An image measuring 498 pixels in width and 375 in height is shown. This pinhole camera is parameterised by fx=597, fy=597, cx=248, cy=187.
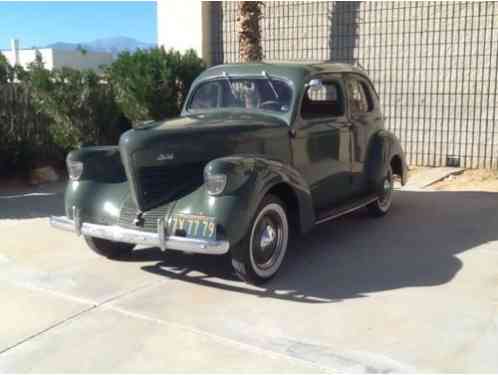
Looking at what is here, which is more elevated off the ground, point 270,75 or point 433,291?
point 270,75

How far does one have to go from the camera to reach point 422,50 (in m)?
10.1

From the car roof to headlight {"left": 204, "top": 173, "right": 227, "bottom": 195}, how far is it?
169 cm

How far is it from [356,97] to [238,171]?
257 cm

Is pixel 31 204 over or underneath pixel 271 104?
underneath

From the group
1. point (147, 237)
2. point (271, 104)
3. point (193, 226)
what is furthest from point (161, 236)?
point (271, 104)

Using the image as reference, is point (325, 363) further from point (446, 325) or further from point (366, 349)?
point (446, 325)

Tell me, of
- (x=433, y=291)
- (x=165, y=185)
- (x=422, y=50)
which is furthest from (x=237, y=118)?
(x=422, y=50)

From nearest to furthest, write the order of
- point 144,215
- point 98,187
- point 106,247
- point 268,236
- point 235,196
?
1. point 235,196
2. point 144,215
3. point 268,236
4. point 98,187
5. point 106,247

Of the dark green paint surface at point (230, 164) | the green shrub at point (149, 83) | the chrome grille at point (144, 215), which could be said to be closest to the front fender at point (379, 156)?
the dark green paint surface at point (230, 164)

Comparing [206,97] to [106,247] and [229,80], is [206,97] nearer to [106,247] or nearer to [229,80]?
[229,80]

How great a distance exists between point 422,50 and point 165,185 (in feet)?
22.1

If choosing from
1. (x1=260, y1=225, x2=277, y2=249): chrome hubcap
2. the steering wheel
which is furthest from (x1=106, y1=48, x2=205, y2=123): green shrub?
(x1=260, y1=225, x2=277, y2=249): chrome hubcap

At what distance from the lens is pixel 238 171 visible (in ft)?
15.1

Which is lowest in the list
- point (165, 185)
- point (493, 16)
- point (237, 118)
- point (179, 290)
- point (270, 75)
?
point (179, 290)
